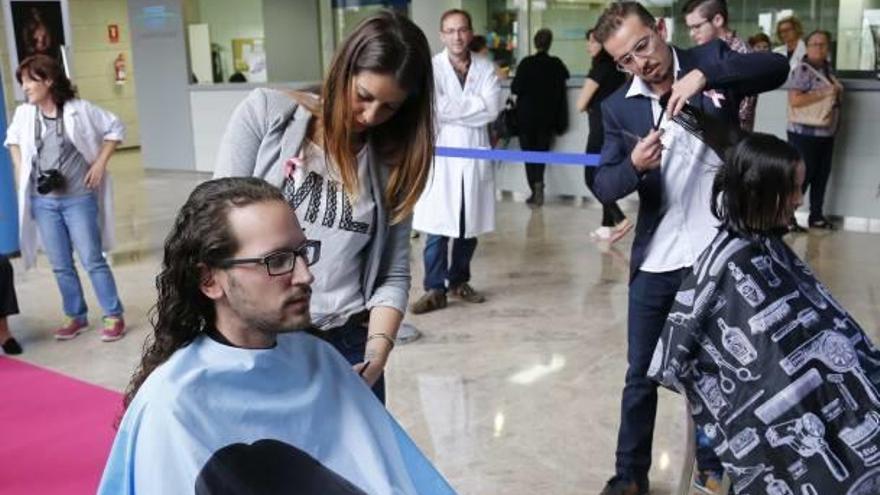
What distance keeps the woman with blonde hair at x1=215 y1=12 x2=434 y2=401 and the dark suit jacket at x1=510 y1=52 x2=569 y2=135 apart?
18.0 feet

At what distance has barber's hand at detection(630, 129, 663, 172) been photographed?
6.69ft

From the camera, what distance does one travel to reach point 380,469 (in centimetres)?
140

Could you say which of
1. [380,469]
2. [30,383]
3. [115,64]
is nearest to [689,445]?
[380,469]

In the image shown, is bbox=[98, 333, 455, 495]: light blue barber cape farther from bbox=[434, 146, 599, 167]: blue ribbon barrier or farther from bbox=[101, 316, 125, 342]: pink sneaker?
bbox=[101, 316, 125, 342]: pink sneaker

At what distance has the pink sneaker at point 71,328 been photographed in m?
4.19

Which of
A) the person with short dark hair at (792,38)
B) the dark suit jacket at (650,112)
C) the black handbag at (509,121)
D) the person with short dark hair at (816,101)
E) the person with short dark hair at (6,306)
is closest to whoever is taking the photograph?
the dark suit jacket at (650,112)

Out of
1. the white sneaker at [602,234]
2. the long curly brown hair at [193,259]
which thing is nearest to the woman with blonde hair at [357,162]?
the long curly brown hair at [193,259]

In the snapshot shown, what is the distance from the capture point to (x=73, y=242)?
4.22m

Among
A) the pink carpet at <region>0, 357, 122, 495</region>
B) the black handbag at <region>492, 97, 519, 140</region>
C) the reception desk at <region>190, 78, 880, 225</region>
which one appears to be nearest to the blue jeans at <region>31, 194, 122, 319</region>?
the pink carpet at <region>0, 357, 122, 495</region>

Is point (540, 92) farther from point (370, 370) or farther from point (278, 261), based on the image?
point (278, 261)

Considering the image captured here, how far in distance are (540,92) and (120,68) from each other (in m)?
7.40

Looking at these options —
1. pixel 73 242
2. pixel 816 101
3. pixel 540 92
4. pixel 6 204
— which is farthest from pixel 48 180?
pixel 816 101

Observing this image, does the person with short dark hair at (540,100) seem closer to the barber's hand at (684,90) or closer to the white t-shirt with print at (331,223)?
the barber's hand at (684,90)

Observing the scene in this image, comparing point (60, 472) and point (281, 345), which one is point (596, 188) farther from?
point (60, 472)
